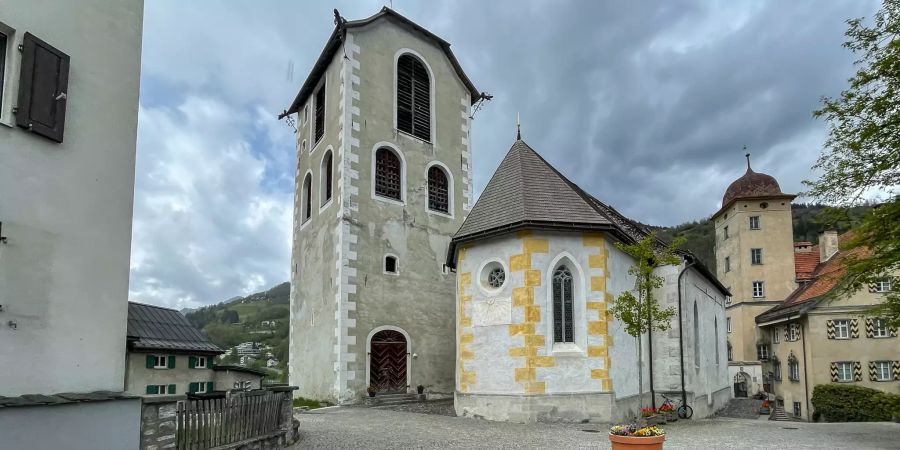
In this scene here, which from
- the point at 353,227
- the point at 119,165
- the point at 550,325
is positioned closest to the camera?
the point at 119,165

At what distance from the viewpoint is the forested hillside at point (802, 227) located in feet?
39.1

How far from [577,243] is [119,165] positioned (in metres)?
10.6

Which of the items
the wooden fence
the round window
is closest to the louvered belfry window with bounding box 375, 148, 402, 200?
the round window

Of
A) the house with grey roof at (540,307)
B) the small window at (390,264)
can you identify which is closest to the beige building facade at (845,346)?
the house with grey roof at (540,307)

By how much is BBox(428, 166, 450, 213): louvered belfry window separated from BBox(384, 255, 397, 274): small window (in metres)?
2.86

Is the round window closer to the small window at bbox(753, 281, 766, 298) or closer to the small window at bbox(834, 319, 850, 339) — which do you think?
the small window at bbox(834, 319, 850, 339)

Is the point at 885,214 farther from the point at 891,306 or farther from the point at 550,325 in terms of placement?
the point at 550,325

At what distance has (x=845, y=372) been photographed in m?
Result: 27.9

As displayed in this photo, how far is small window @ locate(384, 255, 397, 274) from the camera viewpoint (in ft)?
70.0

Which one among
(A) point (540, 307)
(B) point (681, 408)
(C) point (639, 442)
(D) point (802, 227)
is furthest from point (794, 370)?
(D) point (802, 227)

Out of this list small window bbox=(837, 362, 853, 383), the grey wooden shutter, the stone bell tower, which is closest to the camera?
the grey wooden shutter

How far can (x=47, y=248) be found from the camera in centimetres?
698

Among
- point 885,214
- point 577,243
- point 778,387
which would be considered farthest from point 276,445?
point 778,387

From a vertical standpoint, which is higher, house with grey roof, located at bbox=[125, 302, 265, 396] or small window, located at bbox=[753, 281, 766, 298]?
small window, located at bbox=[753, 281, 766, 298]
